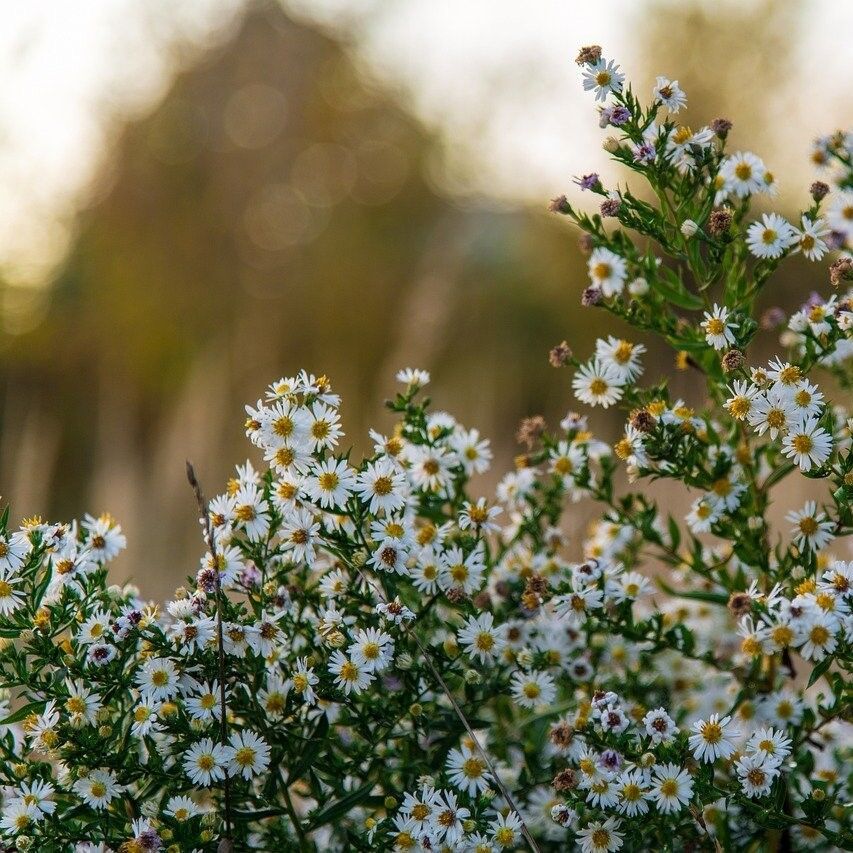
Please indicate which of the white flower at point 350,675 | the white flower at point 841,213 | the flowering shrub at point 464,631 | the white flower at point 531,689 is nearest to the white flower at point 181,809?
the flowering shrub at point 464,631

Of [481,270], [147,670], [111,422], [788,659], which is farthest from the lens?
[481,270]

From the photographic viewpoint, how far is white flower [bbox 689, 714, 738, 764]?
1.26 meters

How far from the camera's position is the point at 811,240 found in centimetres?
148

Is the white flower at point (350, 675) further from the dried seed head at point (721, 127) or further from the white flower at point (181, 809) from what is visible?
the dried seed head at point (721, 127)

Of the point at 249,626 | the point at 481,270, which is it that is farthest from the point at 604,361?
the point at 481,270

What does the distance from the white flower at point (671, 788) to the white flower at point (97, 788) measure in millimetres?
673

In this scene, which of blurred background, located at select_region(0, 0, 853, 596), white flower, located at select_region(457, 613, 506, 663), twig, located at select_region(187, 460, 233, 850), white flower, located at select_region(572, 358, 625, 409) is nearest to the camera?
twig, located at select_region(187, 460, 233, 850)

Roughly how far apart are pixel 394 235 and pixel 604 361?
41.3ft

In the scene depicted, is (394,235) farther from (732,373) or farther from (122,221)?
(732,373)

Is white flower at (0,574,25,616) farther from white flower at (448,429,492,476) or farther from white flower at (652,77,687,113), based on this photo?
white flower at (652,77,687,113)

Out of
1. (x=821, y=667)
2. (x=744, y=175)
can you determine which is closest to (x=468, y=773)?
(x=821, y=667)

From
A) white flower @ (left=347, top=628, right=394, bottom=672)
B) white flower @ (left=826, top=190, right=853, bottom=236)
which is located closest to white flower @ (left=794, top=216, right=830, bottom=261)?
white flower @ (left=826, top=190, right=853, bottom=236)

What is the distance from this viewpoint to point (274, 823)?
4.63 ft

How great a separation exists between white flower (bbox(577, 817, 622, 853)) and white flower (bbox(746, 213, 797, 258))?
2.65 feet
